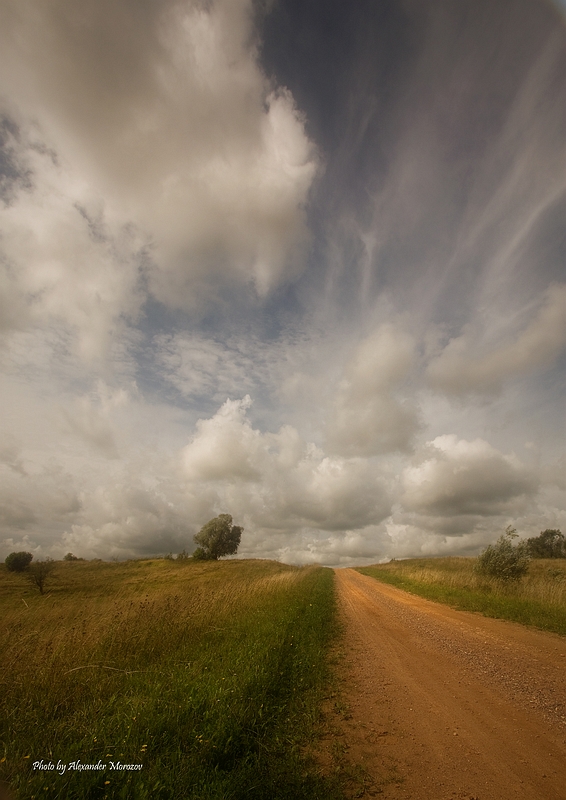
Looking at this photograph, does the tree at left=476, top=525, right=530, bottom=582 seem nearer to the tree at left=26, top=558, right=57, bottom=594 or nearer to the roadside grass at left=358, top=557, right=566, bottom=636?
the roadside grass at left=358, top=557, right=566, bottom=636

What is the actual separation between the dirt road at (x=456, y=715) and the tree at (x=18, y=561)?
145 feet

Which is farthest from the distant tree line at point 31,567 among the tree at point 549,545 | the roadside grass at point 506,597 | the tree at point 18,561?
the tree at point 549,545

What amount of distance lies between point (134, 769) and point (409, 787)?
10.3 ft

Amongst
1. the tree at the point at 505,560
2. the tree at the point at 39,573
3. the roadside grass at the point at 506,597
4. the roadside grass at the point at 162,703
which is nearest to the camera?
the roadside grass at the point at 162,703

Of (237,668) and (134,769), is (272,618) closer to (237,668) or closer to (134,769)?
(237,668)

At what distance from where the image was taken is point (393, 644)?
9516mm

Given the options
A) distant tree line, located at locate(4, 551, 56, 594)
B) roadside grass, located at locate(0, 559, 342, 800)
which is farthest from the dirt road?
distant tree line, located at locate(4, 551, 56, 594)

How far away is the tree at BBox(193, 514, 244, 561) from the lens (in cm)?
6613

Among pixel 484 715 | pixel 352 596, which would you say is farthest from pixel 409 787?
pixel 352 596

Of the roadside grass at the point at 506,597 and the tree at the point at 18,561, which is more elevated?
the tree at the point at 18,561

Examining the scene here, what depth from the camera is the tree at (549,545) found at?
6050 cm

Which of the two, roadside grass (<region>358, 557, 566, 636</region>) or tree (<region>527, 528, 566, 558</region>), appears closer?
roadside grass (<region>358, 557, 566, 636</region>)

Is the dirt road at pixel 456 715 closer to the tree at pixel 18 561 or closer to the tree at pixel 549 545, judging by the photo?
the tree at pixel 18 561

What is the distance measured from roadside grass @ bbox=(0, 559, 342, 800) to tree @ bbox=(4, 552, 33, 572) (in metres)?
37.6
